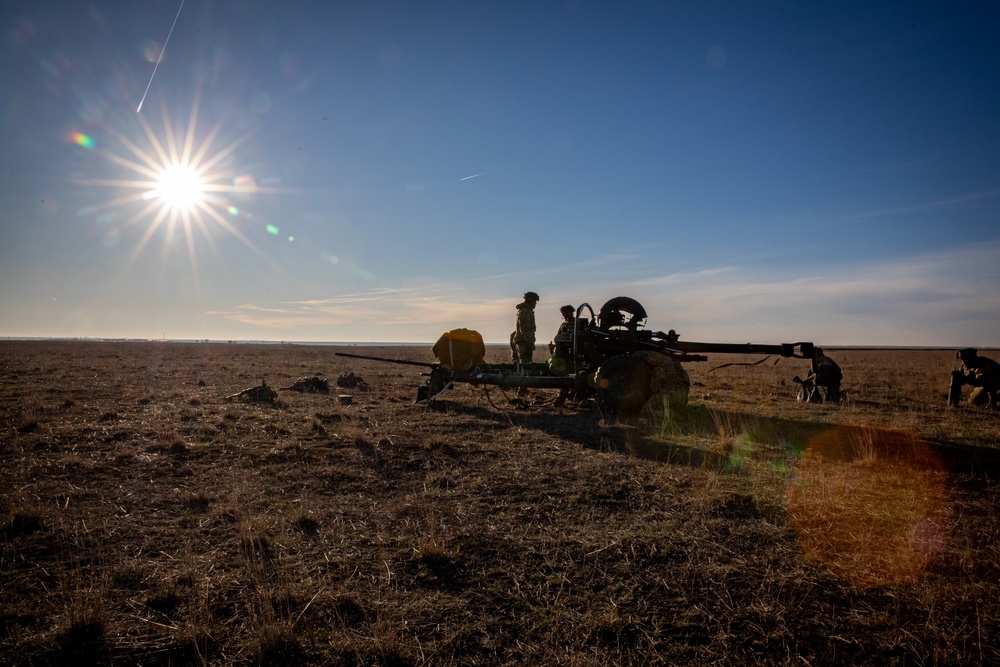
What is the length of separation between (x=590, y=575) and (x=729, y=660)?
48.7 inches

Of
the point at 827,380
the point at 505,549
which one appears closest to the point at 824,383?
the point at 827,380

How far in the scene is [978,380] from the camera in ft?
44.9

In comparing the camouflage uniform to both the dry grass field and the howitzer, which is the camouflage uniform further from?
the dry grass field

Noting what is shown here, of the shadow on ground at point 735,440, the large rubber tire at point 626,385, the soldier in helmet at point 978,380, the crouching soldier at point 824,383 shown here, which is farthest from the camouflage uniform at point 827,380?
the large rubber tire at point 626,385

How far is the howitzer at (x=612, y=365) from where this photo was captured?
11.7m

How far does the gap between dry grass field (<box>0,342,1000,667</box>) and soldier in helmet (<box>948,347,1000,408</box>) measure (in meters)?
5.24

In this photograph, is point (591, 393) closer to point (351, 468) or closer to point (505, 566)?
point (351, 468)

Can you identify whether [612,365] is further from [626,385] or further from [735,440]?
[735,440]

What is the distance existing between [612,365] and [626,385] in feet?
1.88

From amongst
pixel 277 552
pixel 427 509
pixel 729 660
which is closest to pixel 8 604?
pixel 277 552

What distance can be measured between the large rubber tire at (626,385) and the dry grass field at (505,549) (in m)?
1.95

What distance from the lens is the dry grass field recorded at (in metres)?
3.27

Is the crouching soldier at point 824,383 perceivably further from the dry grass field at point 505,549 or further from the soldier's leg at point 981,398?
the dry grass field at point 505,549

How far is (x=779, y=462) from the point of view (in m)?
7.51
